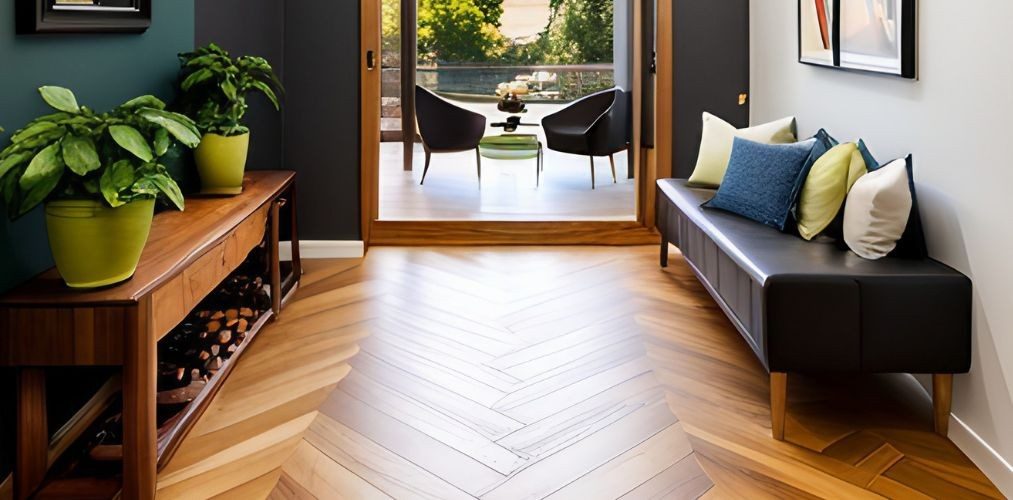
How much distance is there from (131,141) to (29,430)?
72 cm

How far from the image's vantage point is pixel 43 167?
1.91m

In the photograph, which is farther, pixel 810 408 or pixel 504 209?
pixel 504 209

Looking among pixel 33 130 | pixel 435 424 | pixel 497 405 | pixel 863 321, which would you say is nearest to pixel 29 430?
pixel 33 130

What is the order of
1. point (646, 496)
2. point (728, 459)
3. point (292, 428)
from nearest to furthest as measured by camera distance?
1. point (646, 496)
2. point (728, 459)
3. point (292, 428)

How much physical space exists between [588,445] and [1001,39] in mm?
1554

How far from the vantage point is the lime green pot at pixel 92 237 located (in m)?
2.05

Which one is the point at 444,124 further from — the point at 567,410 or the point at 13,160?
the point at 13,160

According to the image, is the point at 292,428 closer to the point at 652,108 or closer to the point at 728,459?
the point at 728,459

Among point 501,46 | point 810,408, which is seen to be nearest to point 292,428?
point 810,408

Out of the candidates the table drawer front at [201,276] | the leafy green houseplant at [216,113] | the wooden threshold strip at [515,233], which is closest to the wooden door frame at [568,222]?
the wooden threshold strip at [515,233]

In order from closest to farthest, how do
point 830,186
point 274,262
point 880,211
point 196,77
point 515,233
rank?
point 880,211 < point 830,186 < point 196,77 < point 274,262 < point 515,233

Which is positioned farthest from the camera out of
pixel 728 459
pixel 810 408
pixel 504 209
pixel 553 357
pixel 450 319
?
pixel 504 209

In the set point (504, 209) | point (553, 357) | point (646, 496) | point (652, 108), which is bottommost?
point (646, 496)

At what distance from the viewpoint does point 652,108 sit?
17.2 ft
